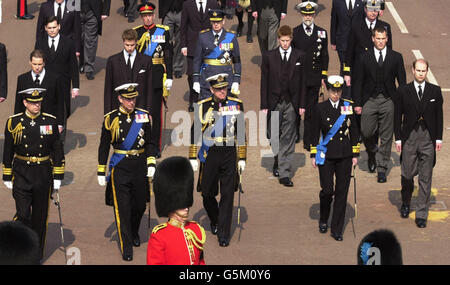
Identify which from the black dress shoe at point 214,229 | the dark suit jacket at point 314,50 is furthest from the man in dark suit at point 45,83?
the dark suit jacket at point 314,50

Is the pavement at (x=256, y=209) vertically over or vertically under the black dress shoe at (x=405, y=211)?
under

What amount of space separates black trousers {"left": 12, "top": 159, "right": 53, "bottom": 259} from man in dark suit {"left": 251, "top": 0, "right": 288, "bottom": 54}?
8746mm

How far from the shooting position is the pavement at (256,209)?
1470cm

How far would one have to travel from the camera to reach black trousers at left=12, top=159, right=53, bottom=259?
1434 centimetres

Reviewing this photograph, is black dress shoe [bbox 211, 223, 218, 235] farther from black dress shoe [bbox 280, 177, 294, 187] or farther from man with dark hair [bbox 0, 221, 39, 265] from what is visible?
man with dark hair [bbox 0, 221, 39, 265]

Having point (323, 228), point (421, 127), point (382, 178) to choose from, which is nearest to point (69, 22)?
point (382, 178)

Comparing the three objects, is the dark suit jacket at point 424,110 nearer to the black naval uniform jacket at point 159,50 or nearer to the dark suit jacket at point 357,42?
the dark suit jacket at point 357,42

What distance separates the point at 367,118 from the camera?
1766cm

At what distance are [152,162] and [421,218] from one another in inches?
148

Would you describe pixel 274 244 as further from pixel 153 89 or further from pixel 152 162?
pixel 153 89

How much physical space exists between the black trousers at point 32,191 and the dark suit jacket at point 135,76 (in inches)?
107

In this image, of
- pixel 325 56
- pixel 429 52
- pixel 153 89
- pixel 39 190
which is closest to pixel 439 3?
pixel 429 52

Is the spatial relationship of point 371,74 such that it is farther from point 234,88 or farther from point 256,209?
point 256,209

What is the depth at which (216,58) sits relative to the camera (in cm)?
1848
